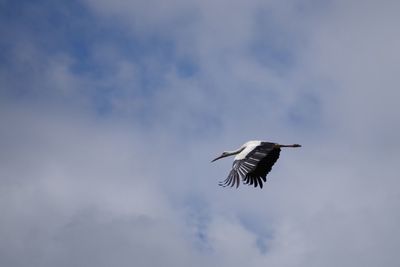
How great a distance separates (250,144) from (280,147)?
5.31 ft

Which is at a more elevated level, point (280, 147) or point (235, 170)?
point (280, 147)

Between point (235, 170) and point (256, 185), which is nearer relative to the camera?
point (235, 170)

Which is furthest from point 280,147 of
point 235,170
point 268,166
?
point 235,170

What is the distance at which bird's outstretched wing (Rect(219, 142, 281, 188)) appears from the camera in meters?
45.9

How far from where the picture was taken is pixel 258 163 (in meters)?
48.3

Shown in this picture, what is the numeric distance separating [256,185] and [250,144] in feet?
7.55

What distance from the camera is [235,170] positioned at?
149ft

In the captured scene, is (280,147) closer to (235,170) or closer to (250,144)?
(250,144)

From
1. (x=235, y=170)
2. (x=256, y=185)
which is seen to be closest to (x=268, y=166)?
(x=256, y=185)

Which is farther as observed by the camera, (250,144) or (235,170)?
(250,144)

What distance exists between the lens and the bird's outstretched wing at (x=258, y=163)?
4591cm

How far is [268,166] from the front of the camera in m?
49.5

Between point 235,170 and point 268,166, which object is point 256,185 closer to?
point 268,166
